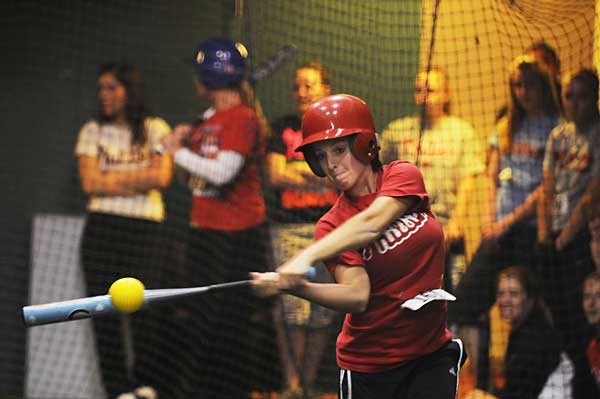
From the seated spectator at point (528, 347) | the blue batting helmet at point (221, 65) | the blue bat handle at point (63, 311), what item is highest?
the blue batting helmet at point (221, 65)

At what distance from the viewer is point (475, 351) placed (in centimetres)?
553

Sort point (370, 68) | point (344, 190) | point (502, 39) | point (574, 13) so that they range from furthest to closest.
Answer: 1. point (370, 68)
2. point (502, 39)
3. point (574, 13)
4. point (344, 190)

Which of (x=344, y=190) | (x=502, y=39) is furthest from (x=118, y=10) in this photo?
(x=344, y=190)

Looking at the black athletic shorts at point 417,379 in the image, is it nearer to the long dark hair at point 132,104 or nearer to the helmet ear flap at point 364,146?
the helmet ear flap at point 364,146

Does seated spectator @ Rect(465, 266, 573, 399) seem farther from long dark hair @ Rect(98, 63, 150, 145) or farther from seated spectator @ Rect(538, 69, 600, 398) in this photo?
long dark hair @ Rect(98, 63, 150, 145)

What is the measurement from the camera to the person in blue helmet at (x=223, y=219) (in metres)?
5.82

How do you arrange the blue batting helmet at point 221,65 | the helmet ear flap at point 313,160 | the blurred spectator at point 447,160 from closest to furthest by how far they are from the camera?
the helmet ear flap at point 313,160 → the blurred spectator at point 447,160 → the blue batting helmet at point 221,65

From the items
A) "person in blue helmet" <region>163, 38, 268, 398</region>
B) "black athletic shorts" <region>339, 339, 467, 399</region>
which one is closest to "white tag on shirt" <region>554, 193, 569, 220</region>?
"person in blue helmet" <region>163, 38, 268, 398</region>

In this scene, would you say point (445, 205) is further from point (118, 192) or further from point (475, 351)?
point (118, 192)

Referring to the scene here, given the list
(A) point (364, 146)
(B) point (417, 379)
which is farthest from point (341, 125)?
(B) point (417, 379)

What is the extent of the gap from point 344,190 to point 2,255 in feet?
15.7

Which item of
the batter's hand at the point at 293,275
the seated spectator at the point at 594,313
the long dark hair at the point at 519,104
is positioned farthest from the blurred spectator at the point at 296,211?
the batter's hand at the point at 293,275

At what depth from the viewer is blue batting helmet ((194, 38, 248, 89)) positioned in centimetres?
594

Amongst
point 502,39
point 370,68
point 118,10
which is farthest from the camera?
point 118,10
